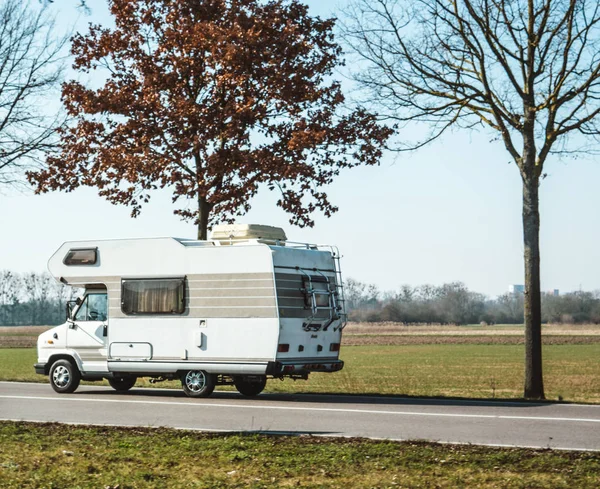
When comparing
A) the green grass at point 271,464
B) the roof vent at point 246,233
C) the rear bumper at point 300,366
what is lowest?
the green grass at point 271,464

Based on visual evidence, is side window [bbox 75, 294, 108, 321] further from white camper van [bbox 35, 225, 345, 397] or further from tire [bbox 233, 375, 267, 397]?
tire [bbox 233, 375, 267, 397]

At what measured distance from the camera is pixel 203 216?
22.3m

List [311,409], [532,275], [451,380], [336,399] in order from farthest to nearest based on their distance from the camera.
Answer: [451,380]
[532,275]
[336,399]
[311,409]

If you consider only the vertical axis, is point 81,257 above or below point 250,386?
above

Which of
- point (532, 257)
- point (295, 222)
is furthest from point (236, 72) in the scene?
point (532, 257)

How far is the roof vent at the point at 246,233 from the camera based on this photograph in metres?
18.2

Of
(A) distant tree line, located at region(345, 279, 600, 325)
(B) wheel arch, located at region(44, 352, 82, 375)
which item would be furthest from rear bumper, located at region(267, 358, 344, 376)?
(A) distant tree line, located at region(345, 279, 600, 325)

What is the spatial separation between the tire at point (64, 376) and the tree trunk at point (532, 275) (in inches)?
358

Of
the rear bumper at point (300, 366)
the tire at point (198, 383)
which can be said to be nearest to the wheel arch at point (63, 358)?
the tire at point (198, 383)

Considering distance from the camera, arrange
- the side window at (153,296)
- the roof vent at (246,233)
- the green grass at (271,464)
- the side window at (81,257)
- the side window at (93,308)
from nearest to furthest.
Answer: the green grass at (271,464)
the roof vent at (246,233)
the side window at (153,296)
the side window at (81,257)
the side window at (93,308)

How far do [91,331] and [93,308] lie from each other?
469 millimetres

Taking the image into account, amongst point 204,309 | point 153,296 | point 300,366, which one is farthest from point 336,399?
point 153,296

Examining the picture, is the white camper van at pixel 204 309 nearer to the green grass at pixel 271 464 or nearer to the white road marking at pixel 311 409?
the white road marking at pixel 311 409

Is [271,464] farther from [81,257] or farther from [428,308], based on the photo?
[428,308]
